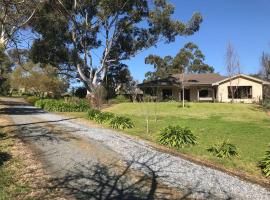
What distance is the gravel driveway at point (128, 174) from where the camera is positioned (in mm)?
8414

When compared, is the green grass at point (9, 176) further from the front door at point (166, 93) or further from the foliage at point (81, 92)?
the foliage at point (81, 92)

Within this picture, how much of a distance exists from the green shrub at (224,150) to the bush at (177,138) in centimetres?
146

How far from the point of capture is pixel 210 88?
49.1 m

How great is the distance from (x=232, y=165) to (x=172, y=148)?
2.98 m

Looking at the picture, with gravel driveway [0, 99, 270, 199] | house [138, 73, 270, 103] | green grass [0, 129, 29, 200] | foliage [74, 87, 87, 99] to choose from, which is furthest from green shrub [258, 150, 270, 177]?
foliage [74, 87, 87, 99]

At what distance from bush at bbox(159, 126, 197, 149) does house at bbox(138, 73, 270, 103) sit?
29.8 meters

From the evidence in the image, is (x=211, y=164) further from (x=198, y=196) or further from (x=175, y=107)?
(x=175, y=107)

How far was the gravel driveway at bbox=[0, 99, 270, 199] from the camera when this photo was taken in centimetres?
841

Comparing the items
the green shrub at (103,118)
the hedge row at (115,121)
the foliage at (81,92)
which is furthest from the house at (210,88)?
the hedge row at (115,121)

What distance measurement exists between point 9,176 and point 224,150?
24.2ft

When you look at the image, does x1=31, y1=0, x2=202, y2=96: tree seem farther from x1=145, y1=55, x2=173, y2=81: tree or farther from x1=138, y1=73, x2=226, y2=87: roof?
x1=145, y1=55, x2=173, y2=81: tree

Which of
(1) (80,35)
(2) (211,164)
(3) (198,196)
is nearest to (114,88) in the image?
(1) (80,35)

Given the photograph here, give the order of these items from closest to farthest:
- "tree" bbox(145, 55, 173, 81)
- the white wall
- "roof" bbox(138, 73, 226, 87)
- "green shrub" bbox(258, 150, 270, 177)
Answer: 1. "green shrub" bbox(258, 150, 270, 177)
2. the white wall
3. "roof" bbox(138, 73, 226, 87)
4. "tree" bbox(145, 55, 173, 81)

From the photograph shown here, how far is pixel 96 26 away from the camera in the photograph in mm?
39594
